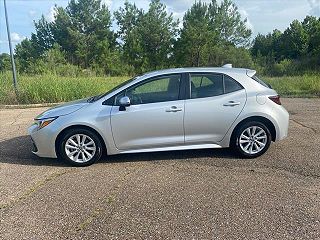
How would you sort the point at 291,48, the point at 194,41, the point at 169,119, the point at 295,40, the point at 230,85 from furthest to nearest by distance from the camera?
1. the point at 291,48
2. the point at 295,40
3. the point at 194,41
4. the point at 230,85
5. the point at 169,119

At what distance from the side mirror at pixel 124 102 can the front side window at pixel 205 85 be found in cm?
107

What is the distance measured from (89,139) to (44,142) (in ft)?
2.42

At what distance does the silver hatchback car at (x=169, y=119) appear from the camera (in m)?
4.80

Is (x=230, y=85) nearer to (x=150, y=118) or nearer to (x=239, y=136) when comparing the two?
(x=239, y=136)

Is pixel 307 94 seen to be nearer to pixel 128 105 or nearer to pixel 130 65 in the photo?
pixel 128 105


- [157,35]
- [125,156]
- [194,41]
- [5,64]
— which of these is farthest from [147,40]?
[125,156]

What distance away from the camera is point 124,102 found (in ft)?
15.5

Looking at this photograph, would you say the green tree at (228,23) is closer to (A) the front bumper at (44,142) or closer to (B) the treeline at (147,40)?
(B) the treeline at (147,40)

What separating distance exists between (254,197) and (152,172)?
61.6 inches

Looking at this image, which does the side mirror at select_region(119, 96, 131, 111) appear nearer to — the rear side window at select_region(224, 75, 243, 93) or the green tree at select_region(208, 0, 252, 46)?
the rear side window at select_region(224, 75, 243, 93)

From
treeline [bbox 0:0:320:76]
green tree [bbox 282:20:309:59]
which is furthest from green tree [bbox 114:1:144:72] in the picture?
green tree [bbox 282:20:309:59]

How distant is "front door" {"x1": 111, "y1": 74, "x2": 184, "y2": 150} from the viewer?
479 cm

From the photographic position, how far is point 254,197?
3605mm

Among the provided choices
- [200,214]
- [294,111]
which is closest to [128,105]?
[200,214]
